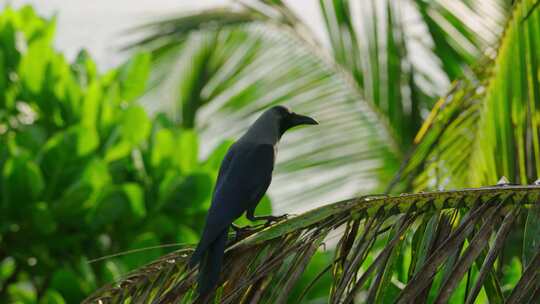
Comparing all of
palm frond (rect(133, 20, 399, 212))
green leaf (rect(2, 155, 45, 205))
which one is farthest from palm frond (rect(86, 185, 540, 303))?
palm frond (rect(133, 20, 399, 212))

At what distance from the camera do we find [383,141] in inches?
254

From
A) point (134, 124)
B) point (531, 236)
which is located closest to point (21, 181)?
point (134, 124)

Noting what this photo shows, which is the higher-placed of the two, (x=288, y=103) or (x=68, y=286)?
(x=288, y=103)

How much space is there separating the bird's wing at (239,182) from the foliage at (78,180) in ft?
6.56

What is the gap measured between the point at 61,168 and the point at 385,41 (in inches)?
88.0

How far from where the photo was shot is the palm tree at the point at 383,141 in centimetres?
204

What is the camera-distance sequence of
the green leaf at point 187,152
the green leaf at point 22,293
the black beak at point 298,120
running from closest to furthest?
the black beak at point 298,120 → the green leaf at point 22,293 → the green leaf at point 187,152

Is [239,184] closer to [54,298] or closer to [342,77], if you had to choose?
[54,298]

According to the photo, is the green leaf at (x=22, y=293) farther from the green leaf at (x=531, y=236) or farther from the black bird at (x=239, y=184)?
the green leaf at (x=531, y=236)

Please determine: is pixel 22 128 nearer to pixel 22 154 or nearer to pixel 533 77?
pixel 22 154

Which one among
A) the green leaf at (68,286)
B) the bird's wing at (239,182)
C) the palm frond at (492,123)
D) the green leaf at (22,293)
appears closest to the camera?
the bird's wing at (239,182)

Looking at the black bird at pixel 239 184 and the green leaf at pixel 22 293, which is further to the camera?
the green leaf at pixel 22 293

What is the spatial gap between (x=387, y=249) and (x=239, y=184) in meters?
0.79

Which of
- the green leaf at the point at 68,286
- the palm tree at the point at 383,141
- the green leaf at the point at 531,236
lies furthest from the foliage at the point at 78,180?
A: the green leaf at the point at 531,236
